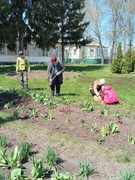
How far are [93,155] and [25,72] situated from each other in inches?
301

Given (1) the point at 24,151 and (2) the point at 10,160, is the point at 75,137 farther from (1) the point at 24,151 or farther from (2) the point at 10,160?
(2) the point at 10,160

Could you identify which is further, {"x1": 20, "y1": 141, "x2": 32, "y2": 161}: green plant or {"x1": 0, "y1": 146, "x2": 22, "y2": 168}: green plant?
{"x1": 20, "y1": 141, "x2": 32, "y2": 161}: green plant

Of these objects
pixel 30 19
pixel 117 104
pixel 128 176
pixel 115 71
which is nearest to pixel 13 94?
pixel 117 104

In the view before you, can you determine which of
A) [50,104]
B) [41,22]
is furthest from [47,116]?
[41,22]

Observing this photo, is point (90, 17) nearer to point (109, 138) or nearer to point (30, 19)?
point (30, 19)

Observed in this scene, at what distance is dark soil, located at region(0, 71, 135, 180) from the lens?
385 cm

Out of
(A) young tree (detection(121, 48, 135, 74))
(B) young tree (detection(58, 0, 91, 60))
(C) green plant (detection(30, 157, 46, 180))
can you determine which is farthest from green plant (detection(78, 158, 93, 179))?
(B) young tree (detection(58, 0, 91, 60))

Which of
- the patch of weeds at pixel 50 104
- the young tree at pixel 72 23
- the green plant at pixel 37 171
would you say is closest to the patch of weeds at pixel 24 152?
the green plant at pixel 37 171

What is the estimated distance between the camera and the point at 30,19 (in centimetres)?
2511

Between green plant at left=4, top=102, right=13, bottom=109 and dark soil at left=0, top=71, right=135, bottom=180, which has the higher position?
green plant at left=4, top=102, right=13, bottom=109

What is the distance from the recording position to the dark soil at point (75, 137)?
3850 millimetres

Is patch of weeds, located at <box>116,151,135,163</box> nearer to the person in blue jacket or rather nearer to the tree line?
the person in blue jacket

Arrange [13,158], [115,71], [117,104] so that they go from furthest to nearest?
[115,71] → [117,104] → [13,158]

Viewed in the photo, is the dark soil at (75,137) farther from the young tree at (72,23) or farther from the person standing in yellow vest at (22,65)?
the young tree at (72,23)
